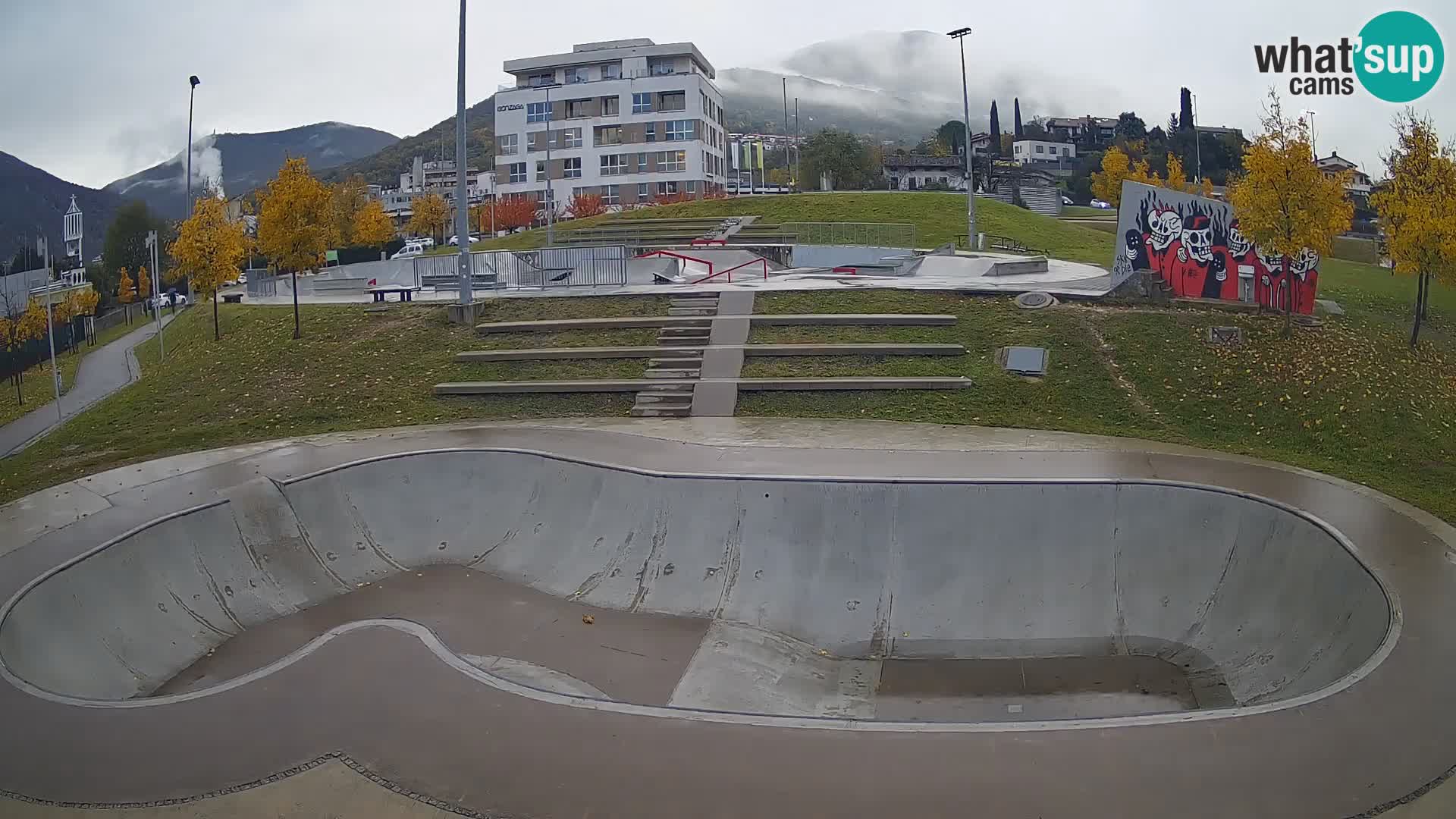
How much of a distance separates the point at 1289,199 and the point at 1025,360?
6.70 m

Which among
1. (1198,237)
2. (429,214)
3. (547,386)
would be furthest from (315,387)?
(429,214)

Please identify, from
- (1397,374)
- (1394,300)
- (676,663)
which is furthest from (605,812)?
(1394,300)

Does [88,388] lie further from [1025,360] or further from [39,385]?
[1025,360]

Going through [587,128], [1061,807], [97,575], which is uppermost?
[587,128]

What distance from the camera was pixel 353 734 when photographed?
27.8ft

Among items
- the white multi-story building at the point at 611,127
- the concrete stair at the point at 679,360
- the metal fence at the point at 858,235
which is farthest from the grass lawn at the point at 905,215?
the concrete stair at the point at 679,360

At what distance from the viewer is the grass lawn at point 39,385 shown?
25.9 metres

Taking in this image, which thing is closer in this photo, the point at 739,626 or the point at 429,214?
the point at 739,626

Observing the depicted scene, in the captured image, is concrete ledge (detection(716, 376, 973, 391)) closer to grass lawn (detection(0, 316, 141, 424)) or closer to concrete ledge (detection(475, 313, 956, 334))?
concrete ledge (detection(475, 313, 956, 334))

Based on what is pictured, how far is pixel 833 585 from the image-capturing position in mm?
13445

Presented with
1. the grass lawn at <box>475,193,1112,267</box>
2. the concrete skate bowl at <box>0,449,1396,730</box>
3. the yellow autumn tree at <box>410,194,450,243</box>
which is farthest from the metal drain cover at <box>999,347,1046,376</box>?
the yellow autumn tree at <box>410,194,450,243</box>

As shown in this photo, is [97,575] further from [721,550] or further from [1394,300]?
[1394,300]

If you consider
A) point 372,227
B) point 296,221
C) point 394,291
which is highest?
point 372,227

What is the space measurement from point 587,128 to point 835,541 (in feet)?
214
